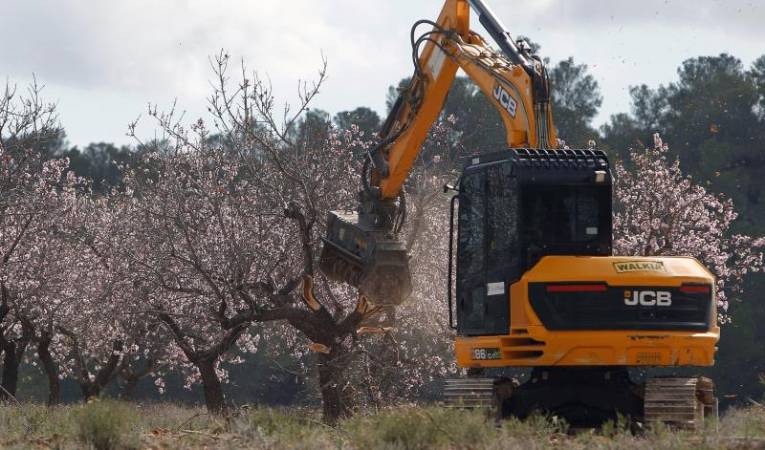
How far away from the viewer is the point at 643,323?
13852mm

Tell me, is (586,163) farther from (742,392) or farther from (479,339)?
(742,392)

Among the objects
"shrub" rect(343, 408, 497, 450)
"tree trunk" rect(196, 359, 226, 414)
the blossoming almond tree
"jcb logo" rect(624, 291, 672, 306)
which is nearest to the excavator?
"jcb logo" rect(624, 291, 672, 306)

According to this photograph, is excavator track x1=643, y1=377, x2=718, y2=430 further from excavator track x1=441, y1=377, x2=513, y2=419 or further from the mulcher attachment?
the mulcher attachment

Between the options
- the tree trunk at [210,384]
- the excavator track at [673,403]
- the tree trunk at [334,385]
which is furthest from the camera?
the tree trunk at [210,384]

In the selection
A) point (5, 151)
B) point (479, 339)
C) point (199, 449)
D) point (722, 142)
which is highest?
point (722, 142)

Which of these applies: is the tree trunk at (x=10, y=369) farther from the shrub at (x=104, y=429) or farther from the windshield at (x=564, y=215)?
the windshield at (x=564, y=215)

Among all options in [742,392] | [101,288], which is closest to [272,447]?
[101,288]

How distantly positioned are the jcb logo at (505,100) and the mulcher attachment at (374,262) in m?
3.27

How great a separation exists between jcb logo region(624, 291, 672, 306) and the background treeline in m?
36.6

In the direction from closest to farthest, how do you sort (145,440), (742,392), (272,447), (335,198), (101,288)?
(272,447)
(145,440)
(335,198)
(101,288)
(742,392)

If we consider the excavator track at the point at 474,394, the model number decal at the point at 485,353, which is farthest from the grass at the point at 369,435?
the model number decal at the point at 485,353

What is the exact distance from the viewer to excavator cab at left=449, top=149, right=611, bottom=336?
14.2 meters

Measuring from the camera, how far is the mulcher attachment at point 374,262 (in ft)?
60.1

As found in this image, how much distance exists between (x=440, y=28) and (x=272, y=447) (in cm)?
843
